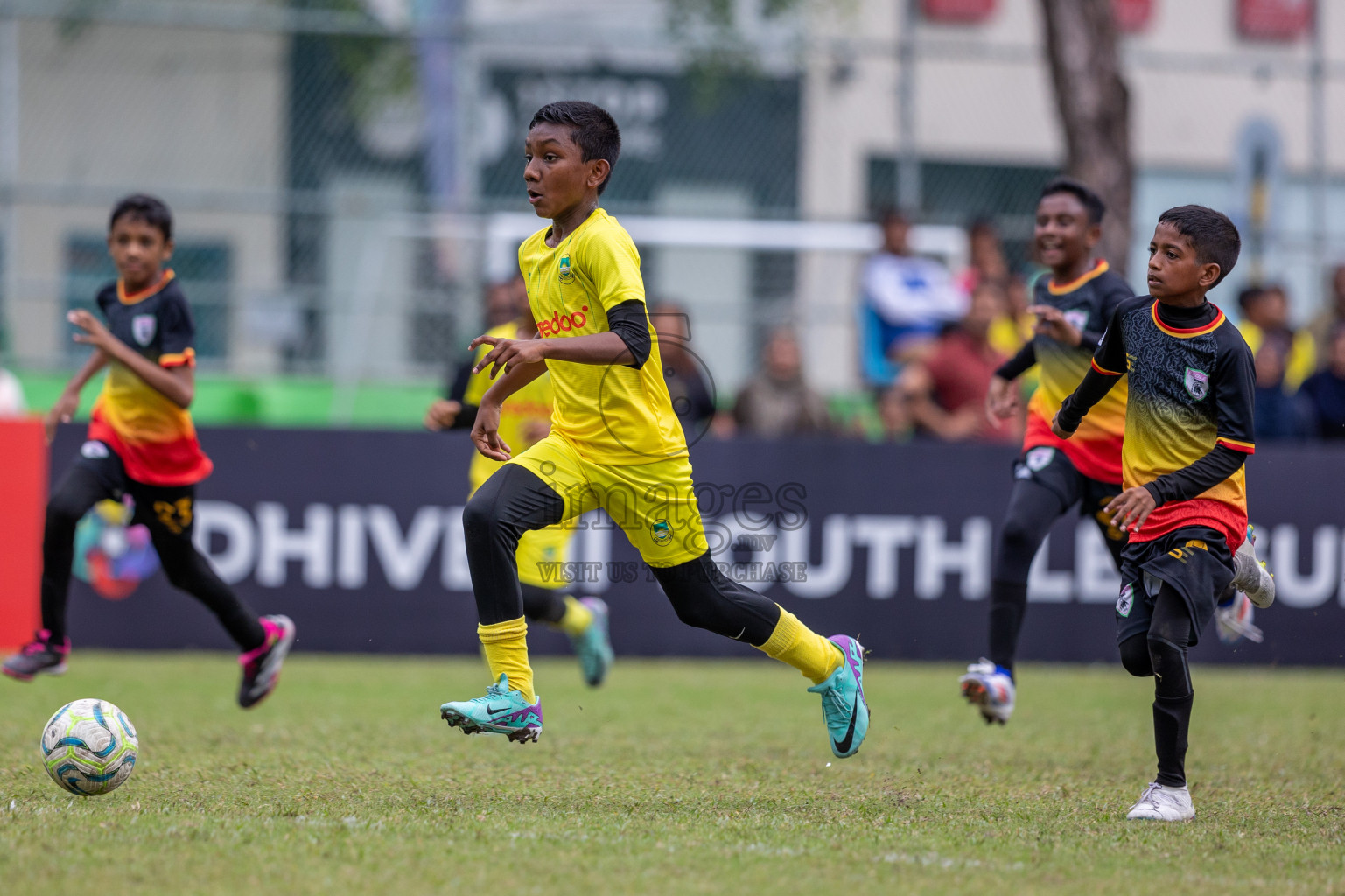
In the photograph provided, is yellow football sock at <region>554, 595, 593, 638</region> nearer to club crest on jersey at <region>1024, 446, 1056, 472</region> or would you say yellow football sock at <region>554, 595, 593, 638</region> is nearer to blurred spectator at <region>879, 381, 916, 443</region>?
club crest on jersey at <region>1024, 446, 1056, 472</region>

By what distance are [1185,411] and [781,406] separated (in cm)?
598

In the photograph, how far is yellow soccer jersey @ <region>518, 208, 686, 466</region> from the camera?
200 inches

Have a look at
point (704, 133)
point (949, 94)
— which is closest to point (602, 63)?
point (704, 133)

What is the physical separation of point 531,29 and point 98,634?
704 centimetres

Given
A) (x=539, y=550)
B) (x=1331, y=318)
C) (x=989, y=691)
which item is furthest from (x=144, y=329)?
(x=1331, y=318)

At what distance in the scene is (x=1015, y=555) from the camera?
654cm

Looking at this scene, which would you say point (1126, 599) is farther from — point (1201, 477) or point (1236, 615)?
point (1236, 615)

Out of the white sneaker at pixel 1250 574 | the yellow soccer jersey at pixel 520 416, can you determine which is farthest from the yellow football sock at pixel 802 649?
the yellow soccer jersey at pixel 520 416

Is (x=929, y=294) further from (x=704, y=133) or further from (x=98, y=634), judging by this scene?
(x=98, y=634)

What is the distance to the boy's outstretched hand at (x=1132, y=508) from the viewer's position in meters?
4.86

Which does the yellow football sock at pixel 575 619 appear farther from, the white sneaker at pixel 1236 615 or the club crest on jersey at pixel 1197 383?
the club crest on jersey at pixel 1197 383

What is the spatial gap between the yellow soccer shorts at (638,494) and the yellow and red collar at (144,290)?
254cm

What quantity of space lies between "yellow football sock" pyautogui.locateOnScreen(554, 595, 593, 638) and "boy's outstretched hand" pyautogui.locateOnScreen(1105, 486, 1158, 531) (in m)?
Result: 3.59

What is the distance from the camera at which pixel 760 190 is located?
14.9m
